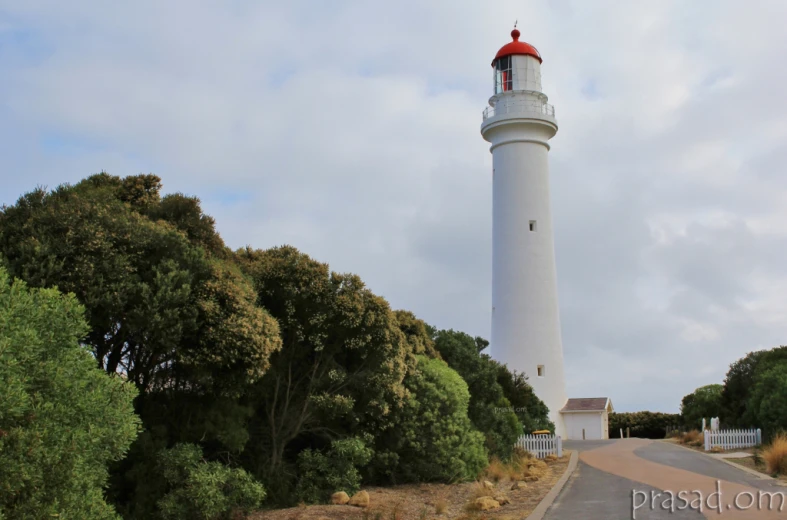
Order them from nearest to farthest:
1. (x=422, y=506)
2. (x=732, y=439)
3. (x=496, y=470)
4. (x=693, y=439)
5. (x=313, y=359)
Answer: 1. (x=422, y=506)
2. (x=313, y=359)
3. (x=496, y=470)
4. (x=732, y=439)
5. (x=693, y=439)

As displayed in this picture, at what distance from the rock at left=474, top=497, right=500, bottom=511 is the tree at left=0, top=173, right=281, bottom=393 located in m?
4.67

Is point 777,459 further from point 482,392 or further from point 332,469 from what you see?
point 332,469

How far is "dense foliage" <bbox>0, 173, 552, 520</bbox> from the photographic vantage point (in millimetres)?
10055

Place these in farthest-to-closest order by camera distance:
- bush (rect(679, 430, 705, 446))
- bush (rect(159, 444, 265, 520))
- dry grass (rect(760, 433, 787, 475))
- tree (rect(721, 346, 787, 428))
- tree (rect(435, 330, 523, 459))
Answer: tree (rect(721, 346, 787, 428)) → bush (rect(679, 430, 705, 446)) → tree (rect(435, 330, 523, 459)) → dry grass (rect(760, 433, 787, 475)) → bush (rect(159, 444, 265, 520))

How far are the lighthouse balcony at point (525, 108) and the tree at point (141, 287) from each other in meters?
25.2

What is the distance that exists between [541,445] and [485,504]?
12808mm

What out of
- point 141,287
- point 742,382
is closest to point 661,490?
point 141,287

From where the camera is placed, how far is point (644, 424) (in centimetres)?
4819

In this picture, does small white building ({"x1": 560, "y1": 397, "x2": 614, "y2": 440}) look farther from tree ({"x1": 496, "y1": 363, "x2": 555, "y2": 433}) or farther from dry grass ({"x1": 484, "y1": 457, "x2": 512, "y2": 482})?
dry grass ({"x1": 484, "y1": 457, "x2": 512, "y2": 482})

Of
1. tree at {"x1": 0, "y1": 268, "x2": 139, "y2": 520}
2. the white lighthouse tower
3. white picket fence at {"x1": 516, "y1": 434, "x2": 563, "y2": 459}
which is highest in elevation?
the white lighthouse tower

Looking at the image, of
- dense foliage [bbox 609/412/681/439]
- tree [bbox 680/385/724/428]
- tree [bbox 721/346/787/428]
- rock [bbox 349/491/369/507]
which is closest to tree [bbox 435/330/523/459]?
rock [bbox 349/491/369/507]

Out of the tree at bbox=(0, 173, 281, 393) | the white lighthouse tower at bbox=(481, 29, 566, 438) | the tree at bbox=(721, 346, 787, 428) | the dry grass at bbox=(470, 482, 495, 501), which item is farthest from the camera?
the white lighthouse tower at bbox=(481, 29, 566, 438)

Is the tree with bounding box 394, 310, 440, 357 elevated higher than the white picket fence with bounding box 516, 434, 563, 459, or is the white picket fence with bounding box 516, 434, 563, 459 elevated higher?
the tree with bounding box 394, 310, 440, 357

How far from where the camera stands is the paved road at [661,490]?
39.5ft
